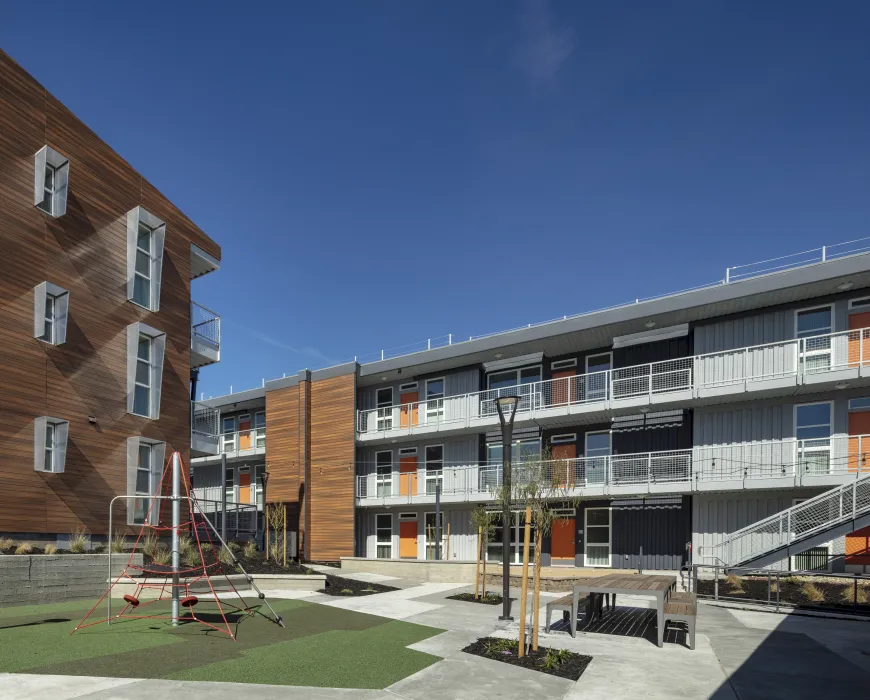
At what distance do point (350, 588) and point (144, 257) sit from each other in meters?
13.3

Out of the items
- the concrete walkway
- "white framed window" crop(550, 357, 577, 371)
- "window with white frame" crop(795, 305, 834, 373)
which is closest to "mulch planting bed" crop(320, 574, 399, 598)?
the concrete walkway

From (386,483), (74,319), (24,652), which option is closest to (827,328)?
(386,483)

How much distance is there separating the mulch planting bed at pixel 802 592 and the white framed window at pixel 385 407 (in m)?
15.6

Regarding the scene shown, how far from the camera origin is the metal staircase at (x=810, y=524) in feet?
53.2

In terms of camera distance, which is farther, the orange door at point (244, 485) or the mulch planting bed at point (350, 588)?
the orange door at point (244, 485)

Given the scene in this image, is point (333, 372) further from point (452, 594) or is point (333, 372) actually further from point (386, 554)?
point (452, 594)

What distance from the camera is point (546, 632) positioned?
1140 cm

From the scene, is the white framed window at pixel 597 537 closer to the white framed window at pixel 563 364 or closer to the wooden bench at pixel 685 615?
the white framed window at pixel 563 364

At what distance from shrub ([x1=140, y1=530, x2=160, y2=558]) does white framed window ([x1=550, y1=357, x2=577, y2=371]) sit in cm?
1591

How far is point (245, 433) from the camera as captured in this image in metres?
36.3

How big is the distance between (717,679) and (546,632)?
3.59m

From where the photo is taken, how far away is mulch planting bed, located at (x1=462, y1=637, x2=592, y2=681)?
28.4 feet

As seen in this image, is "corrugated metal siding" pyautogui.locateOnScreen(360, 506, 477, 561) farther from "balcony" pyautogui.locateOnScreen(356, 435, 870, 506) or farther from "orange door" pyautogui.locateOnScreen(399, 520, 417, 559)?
"balcony" pyautogui.locateOnScreen(356, 435, 870, 506)

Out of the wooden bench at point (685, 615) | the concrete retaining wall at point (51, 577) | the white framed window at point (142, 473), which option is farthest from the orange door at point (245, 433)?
the wooden bench at point (685, 615)
